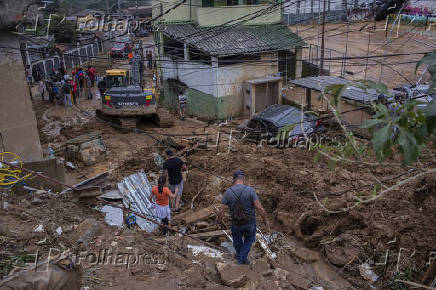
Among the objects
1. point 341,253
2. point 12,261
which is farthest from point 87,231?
point 341,253

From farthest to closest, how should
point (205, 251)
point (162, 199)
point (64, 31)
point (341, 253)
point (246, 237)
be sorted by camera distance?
point (64, 31)
point (162, 199)
point (341, 253)
point (205, 251)
point (246, 237)

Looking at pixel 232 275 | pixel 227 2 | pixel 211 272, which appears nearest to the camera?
pixel 232 275

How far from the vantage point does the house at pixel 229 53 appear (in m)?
19.1

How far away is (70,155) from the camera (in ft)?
41.9

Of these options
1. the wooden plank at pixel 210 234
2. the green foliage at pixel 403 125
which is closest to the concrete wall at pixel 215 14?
the wooden plank at pixel 210 234

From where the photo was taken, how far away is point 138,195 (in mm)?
9461

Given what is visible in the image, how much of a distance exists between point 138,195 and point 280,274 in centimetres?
473

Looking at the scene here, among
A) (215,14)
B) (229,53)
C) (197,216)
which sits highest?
(215,14)

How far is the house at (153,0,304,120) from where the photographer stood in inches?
754

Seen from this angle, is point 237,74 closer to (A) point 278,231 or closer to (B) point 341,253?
(A) point 278,231

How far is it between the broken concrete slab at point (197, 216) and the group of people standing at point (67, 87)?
14807mm

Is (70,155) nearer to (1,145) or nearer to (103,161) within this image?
(103,161)

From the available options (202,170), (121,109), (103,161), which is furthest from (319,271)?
(121,109)

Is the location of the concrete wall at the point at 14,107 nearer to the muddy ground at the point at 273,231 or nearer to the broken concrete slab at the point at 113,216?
the muddy ground at the point at 273,231
